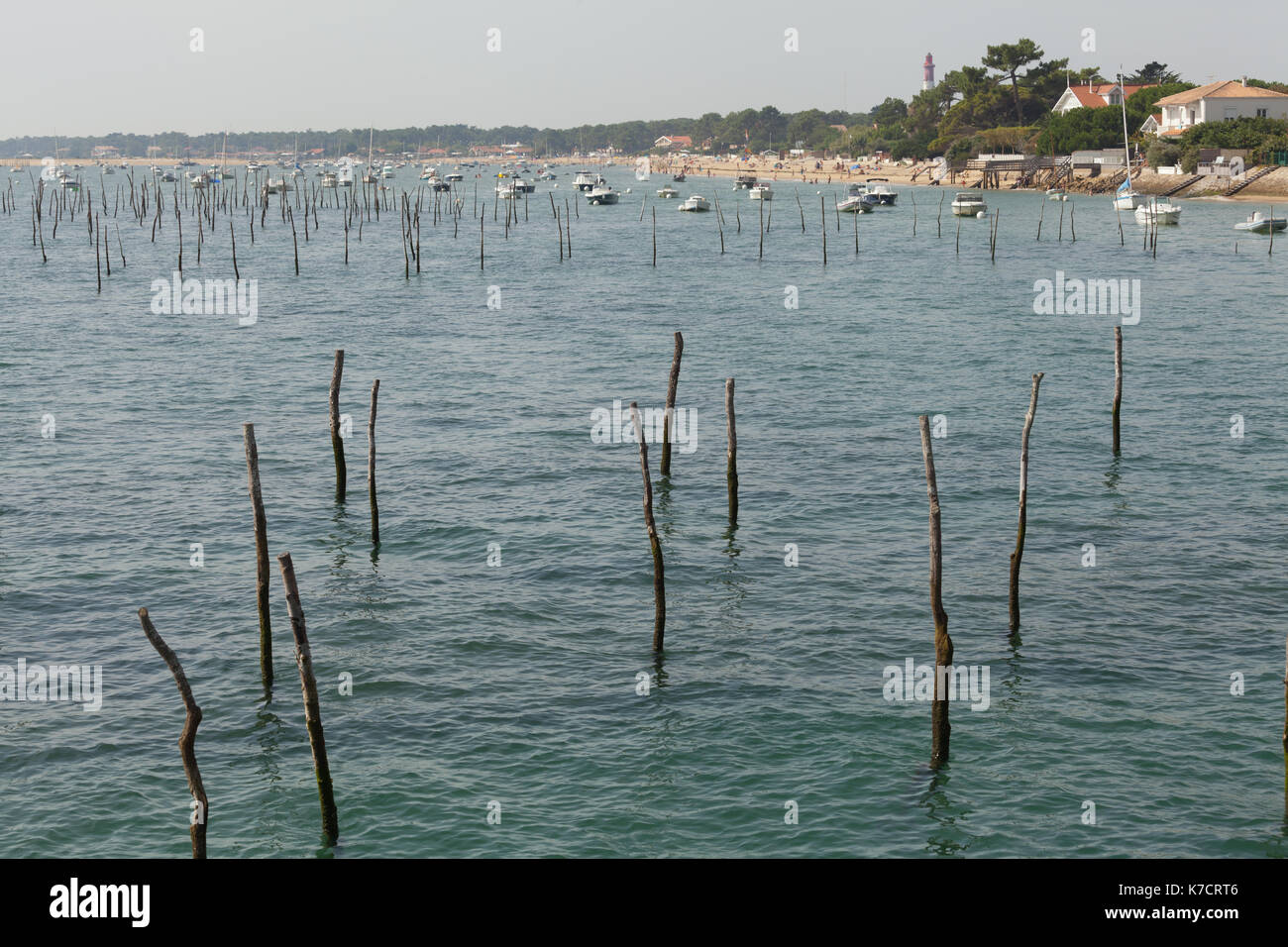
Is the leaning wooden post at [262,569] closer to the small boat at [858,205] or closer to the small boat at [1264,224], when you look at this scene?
the small boat at [1264,224]

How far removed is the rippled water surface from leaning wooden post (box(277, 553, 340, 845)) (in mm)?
412

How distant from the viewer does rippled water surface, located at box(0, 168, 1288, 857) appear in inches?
726

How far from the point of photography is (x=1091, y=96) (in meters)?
167

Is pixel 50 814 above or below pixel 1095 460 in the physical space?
below

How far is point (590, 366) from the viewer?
51062 mm

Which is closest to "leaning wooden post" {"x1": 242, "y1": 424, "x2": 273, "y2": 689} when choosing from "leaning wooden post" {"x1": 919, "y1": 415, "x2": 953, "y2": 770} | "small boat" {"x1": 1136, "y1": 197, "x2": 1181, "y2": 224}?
"leaning wooden post" {"x1": 919, "y1": 415, "x2": 953, "y2": 770}

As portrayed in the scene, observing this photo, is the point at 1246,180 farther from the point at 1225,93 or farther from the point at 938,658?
the point at 938,658

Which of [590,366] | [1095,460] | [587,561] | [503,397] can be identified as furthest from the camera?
[590,366]

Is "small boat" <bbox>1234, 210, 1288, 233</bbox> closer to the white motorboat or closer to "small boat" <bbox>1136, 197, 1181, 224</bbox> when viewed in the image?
"small boat" <bbox>1136, 197, 1181, 224</bbox>

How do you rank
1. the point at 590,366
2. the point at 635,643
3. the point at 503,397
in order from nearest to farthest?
the point at 635,643, the point at 503,397, the point at 590,366

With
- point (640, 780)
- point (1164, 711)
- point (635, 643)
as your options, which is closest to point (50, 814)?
point (640, 780)

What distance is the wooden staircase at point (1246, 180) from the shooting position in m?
120

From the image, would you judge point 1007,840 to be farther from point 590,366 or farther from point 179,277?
point 179,277

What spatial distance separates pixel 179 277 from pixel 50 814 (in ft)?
213
